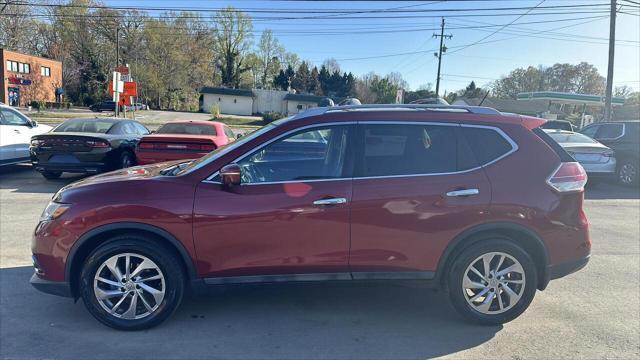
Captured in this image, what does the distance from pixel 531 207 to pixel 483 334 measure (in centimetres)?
115

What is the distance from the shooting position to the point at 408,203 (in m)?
3.54

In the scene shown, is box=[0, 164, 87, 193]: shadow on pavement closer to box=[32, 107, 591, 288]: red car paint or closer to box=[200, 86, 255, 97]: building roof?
box=[32, 107, 591, 288]: red car paint

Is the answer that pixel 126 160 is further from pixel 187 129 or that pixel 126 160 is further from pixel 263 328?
pixel 263 328

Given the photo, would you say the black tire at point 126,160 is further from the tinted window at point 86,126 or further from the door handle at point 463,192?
the door handle at point 463,192

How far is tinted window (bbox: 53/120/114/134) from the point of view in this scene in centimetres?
1030

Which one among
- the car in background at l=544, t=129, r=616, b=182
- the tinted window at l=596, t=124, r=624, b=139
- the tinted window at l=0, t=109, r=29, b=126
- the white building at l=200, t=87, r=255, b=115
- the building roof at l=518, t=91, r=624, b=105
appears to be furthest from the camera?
the white building at l=200, t=87, r=255, b=115

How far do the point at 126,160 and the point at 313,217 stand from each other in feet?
27.3

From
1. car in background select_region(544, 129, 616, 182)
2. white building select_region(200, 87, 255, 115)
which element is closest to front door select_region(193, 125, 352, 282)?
car in background select_region(544, 129, 616, 182)

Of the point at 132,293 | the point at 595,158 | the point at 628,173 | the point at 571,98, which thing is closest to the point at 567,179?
the point at 132,293

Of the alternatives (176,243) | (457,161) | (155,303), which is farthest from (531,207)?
(155,303)

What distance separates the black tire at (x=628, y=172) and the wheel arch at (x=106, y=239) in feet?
41.3

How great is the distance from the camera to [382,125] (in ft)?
12.2

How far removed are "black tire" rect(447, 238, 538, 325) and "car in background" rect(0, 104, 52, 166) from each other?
1082cm

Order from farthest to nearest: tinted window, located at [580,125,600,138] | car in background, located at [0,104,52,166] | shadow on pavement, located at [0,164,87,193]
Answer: tinted window, located at [580,125,600,138] → car in background, located at [0,104,52,166] → shadow on pavement, located at [0,164,87,193]
